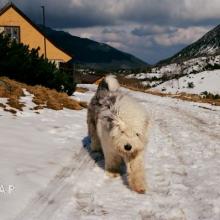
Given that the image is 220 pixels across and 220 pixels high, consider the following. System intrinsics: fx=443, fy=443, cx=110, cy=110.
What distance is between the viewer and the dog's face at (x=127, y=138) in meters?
7.50

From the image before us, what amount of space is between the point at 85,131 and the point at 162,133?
7.88ft

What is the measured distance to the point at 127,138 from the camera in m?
7.54

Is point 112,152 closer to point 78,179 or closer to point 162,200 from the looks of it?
point 78,179

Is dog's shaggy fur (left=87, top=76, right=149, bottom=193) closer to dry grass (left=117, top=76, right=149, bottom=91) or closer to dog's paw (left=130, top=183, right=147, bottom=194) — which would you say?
dog's paw (left=130, top=183, right=147, bottom=194)

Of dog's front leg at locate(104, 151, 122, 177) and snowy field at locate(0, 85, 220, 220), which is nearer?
snowy field at locate(0, 85, 220, 220)

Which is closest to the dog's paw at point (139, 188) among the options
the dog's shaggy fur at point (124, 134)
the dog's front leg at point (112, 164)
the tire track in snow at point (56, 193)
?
the dog's shaggy fur at point (124, 134)

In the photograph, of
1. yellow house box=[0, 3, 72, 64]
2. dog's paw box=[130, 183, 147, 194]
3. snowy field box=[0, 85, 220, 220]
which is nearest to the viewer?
snowy field box=[0, 85, 220, 220]

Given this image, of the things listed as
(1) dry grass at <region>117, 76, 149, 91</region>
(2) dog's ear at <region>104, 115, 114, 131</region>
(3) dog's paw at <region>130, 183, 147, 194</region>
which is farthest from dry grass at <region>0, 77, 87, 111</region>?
(1) dry grass at <region>117, 76, 149, 91</region>

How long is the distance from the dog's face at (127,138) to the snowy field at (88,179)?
71cm

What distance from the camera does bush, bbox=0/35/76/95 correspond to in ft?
71.7

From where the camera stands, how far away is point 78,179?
323 inches

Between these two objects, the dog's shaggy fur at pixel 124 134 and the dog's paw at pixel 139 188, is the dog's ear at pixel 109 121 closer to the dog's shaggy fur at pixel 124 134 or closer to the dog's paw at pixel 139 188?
the dog's shaggy fur at pixel 124 134

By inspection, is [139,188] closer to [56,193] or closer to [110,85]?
[56,193]

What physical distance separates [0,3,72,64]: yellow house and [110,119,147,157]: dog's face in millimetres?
38933
